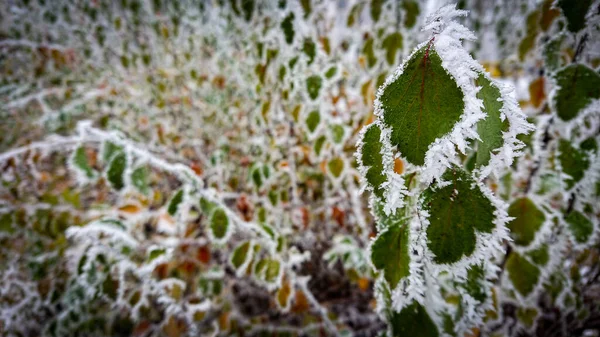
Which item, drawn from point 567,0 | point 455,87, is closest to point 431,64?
point 455,87

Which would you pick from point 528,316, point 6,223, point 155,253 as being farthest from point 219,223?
point 6,223

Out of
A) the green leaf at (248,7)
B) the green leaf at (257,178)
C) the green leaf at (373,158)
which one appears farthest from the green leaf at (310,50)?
the green leaf at (373,158)

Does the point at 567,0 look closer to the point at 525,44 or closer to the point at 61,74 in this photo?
the point at 525,44

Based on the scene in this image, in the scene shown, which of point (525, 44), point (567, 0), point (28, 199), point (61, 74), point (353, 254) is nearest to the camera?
point (567, 0)

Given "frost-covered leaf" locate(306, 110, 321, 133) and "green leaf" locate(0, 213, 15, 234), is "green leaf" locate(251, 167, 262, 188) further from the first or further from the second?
"green leaf" locate(0, 213, 15, 234)

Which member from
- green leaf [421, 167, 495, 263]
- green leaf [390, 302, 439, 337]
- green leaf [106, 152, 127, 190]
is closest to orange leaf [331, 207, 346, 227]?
green leaf [106, 152, 127, 190]

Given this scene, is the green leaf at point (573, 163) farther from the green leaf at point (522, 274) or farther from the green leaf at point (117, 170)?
the green leaf at point (117, 170)
